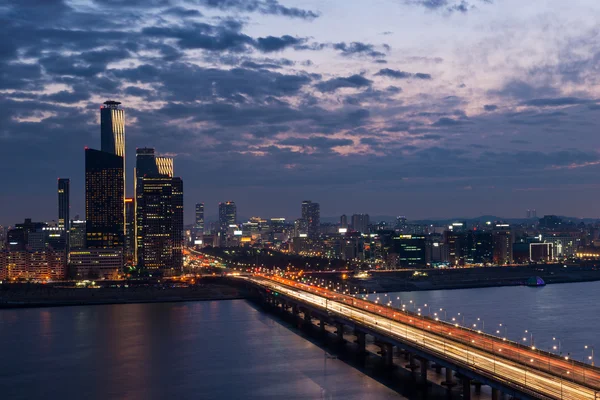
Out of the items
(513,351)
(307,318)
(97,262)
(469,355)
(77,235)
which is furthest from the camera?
(77,235)

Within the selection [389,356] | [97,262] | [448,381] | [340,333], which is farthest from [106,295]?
[448,381]

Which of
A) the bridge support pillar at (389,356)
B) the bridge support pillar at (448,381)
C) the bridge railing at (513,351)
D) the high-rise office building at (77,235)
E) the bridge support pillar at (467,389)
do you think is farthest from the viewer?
the high-rise office building at (77,235)

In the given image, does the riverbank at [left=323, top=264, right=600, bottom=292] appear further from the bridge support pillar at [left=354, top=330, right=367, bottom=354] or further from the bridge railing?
the bridge support pillar at [left=354, top=330, right=367, bottom=354]

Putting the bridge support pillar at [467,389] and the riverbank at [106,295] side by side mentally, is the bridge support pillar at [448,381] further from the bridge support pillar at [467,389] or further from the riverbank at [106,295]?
the riverbank at [106,295]

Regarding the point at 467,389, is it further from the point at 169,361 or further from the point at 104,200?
the point at 104,200

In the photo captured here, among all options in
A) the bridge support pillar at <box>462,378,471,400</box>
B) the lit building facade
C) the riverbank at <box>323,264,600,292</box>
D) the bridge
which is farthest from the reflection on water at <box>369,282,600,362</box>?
the lit building facade

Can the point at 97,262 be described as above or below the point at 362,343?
above

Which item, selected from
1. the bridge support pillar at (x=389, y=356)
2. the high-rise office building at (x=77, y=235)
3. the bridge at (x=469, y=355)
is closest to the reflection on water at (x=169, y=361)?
the bridge support pillar at (x=389, y=356)

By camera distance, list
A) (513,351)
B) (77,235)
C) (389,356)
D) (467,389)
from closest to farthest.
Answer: (467,389) → (513,351) → (389,356) → (77,235)
